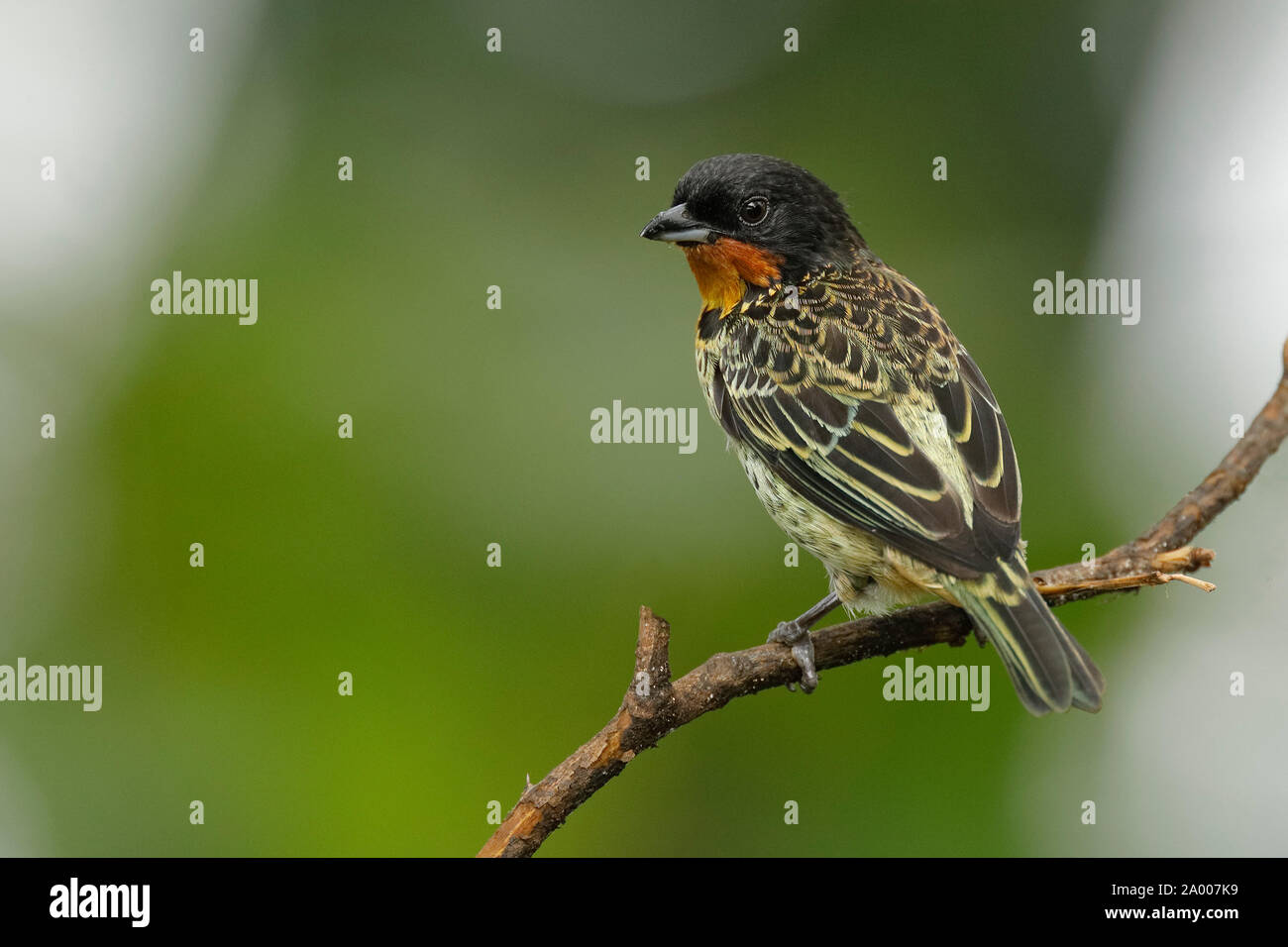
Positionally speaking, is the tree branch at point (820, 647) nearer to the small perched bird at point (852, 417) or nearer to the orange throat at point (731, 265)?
the small perched bird at point (852, 417)

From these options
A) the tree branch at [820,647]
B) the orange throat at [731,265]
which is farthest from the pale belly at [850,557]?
the orange throat at [731,265]

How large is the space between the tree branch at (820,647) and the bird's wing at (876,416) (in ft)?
1.05

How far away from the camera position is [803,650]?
3.76 metres

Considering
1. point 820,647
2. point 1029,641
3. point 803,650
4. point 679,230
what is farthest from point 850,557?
point 679,230

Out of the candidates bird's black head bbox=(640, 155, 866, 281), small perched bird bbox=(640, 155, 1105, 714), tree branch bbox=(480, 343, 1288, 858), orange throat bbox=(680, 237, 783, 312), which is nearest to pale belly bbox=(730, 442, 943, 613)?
small perched bird bbox=(640, 155, 1105, 714)

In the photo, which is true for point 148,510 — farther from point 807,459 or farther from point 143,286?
point 807,459

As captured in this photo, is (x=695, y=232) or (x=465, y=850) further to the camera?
(x=465, y=850)

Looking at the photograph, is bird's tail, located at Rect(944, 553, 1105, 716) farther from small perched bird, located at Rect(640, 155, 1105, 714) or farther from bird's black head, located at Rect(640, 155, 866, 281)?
bird's black head, located at Rect(640, 155, 866, 281)

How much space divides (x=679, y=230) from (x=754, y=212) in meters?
0.33

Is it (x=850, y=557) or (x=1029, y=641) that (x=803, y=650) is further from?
(x=1029, y=641)

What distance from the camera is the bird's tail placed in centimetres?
357

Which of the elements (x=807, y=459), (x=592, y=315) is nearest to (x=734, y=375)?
(x=807, y=459)

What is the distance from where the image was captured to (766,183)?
16.4 ft

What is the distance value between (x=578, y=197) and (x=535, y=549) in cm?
249
